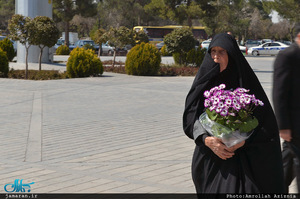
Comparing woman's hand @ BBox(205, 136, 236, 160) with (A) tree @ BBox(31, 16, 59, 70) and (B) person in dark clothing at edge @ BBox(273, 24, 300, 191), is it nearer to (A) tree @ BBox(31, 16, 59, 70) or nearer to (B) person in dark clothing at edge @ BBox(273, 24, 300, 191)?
(B) person in dark clothing at edge @ BBox(273, 24, 300, 191)

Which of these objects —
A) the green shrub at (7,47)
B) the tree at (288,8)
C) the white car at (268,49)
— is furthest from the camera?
the tree at (288,8)

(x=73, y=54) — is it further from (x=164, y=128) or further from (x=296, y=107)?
(x=296, y=107)

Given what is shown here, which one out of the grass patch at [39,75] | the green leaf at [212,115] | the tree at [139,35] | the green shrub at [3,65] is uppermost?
→ the tree at [139,35]

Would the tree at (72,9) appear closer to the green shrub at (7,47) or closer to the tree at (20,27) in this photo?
the green shrub at (7,47)

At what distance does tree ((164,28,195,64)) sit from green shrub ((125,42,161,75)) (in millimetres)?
1781

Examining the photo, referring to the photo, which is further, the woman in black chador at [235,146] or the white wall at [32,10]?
the white wall at [32,10]

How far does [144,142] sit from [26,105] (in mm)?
4594

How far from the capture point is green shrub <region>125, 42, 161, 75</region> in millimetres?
19844

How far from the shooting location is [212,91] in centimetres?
328

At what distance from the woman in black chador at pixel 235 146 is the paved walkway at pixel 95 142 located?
5.87ft

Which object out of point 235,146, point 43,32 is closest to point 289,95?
point 235,146

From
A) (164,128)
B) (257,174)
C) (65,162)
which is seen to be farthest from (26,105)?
(257,174)

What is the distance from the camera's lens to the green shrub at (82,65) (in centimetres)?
1834

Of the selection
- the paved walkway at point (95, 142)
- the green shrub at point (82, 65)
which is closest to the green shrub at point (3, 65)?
the green shrub at point (82, 65)
